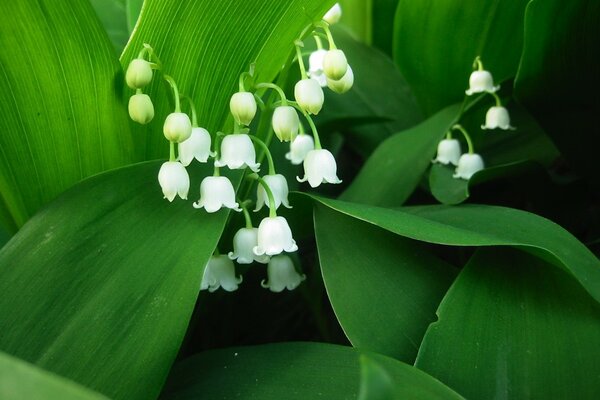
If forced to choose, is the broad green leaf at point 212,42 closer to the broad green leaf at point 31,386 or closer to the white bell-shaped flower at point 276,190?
the white bell-shaped flower at point 276,190

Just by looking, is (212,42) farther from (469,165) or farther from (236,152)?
(469,165)

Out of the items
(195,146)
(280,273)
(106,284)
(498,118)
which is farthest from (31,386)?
(498,118)

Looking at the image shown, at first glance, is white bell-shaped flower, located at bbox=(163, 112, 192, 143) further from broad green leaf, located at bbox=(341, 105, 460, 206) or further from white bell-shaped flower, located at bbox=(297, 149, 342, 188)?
broad green leaf, located at bbox=(341, 105, 460, 206)

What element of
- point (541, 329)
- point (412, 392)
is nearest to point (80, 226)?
point (412, 392)

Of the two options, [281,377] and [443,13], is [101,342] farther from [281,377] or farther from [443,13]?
[443,13]

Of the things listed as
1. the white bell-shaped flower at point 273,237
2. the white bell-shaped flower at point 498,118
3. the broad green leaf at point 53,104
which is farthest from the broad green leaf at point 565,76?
the broad green leaf at point 53,104

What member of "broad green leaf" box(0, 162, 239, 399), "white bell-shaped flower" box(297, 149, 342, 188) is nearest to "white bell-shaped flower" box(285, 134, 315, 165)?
"white bell-shaped flower" box(297, 149, 342, 188)

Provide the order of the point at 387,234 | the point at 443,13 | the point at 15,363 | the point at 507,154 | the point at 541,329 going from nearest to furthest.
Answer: the point at 15,363 → the point at 541,329 → the point at 387,234 → the point at 443,13 → the point at 507,154
